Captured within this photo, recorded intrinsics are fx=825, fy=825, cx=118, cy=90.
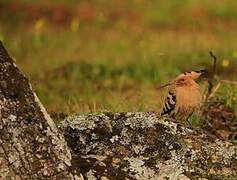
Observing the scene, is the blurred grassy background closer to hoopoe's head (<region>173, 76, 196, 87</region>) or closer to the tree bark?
hoopoe's head (<region>173, 76, 196, 87</region>)

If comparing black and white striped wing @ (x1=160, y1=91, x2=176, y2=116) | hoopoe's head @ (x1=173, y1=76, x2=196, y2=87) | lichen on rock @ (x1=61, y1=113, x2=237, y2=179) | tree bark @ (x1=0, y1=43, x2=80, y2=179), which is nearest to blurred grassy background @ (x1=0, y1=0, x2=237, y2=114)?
black and white striped wing @ (x1=160, y1=91, x2=176, y2=116)

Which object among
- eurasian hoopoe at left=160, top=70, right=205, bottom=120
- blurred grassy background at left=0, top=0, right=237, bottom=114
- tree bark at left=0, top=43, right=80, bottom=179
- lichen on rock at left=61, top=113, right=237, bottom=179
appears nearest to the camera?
tree bark at left=0, top=43, right=80, bottom=179

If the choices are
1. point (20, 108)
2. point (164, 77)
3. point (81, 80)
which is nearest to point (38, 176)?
point (20, 108)

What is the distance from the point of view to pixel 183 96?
530cm

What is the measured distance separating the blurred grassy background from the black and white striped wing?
0.77m

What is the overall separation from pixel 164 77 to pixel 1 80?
4.60m

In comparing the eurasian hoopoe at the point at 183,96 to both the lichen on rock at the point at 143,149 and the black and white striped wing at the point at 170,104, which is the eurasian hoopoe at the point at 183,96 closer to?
the black and white striped wing at the point at 170,104

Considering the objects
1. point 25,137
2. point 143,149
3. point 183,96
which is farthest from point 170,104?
point 25,137

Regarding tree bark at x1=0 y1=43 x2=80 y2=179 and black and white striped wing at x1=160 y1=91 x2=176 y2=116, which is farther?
black and white striped wing at x1=160 y1=91 x2=176 y2=116

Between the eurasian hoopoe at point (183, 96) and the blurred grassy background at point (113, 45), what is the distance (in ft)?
2.78

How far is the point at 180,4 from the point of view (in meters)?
14.7

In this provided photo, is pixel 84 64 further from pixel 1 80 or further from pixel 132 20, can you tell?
pixel 1 80

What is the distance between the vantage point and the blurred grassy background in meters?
8.68

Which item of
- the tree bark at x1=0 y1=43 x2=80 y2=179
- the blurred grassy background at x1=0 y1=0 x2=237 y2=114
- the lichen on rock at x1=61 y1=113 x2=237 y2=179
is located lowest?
the blurred grassy background at x1=0 y1=0 x2=237 y2=114
